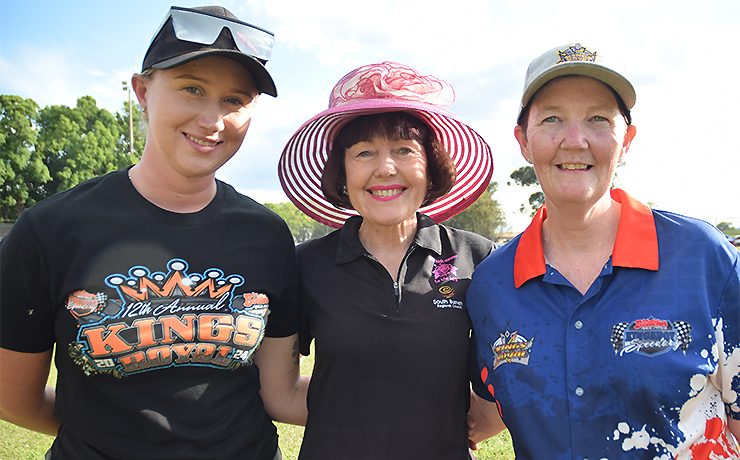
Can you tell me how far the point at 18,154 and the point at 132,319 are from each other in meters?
36.6

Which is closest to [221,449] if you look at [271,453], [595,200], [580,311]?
[271,453]

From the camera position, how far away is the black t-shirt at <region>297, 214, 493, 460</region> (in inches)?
88.0

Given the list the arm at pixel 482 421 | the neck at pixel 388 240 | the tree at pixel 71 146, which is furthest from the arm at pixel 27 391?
the tree at pixel 71 146

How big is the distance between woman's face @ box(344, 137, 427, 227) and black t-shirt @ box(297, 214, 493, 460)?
0.86 ft

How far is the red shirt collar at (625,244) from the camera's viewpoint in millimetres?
1890

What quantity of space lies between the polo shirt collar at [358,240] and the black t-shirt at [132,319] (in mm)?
603

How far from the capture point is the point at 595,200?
2047 mm

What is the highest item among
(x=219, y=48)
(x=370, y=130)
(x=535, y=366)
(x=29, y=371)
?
(x=219, y=48)

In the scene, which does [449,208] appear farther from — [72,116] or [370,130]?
[72,116]

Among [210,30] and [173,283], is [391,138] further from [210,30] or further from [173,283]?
[173,283]

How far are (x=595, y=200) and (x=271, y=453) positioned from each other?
206cm

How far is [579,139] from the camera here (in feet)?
6.42

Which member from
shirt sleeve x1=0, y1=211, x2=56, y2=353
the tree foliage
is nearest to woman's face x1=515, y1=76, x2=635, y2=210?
shirt sleeve x1=0, y1=211, x2=56, y2=353

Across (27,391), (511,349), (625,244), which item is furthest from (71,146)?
(625,244)
